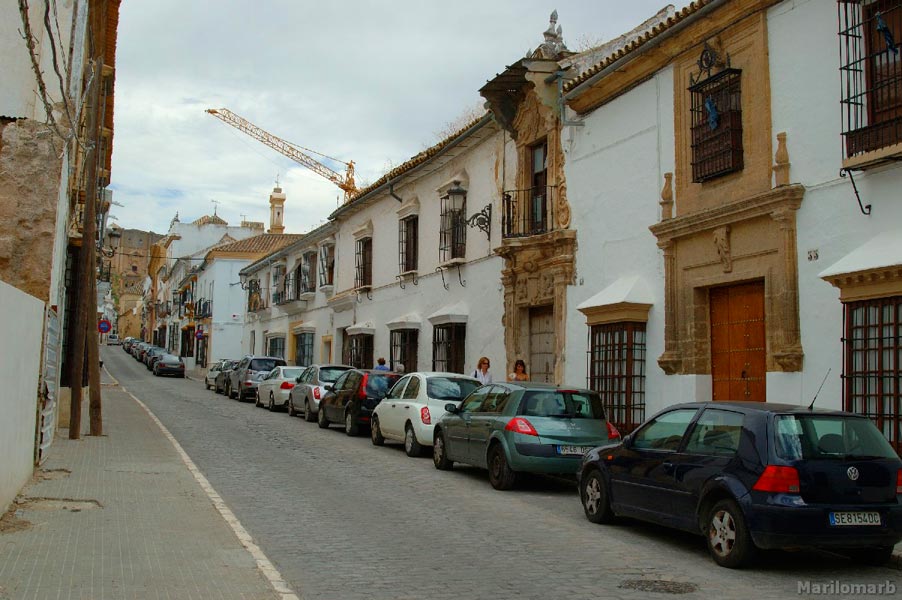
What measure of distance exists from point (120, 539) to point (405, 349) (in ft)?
59.1

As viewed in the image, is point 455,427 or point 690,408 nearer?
point 690,408

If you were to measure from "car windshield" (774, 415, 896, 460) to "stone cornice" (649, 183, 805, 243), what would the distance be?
504 cm

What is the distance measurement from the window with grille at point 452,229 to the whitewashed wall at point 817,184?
11.1 metres

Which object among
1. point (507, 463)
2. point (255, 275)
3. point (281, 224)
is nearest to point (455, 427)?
point (507, 463)

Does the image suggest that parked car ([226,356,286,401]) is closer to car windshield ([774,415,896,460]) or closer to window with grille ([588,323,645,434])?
window with grille ([588,323,645,434])

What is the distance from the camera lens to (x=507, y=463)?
36.8 feet

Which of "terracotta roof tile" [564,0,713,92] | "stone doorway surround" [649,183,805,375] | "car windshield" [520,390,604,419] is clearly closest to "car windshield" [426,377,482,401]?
"stone doorway surround" [649,183,805,375]

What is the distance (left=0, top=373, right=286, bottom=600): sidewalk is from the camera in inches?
240

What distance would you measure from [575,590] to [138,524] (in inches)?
173

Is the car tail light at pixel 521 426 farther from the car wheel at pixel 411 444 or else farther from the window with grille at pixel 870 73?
the window with grille at pixel 870 73

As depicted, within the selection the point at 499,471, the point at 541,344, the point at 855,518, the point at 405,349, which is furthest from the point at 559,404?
the point at 405,349

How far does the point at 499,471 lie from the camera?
11.5 m

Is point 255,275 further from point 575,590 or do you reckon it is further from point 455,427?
point 575,590

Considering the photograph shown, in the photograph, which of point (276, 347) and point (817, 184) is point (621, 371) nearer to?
point (817, 184)
